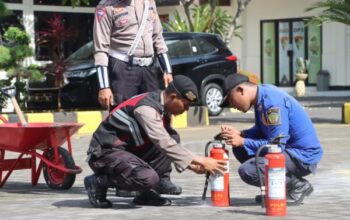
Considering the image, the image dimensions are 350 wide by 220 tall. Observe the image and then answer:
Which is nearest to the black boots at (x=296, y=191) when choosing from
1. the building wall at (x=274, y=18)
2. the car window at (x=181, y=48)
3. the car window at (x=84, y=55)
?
the car window at (x=84, y=55)

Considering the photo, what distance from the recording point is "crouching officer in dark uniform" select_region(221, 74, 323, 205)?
21.9ft

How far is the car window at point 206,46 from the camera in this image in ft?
62.8

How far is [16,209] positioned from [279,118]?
7.25 ft

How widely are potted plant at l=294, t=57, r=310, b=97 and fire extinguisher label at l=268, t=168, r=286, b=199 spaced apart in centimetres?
2416

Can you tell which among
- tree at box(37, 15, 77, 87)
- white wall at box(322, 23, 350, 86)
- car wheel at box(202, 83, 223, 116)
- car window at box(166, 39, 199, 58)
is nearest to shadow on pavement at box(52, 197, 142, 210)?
tree at box(37, 15, 77, 87)

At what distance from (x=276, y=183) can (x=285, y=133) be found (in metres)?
0.55

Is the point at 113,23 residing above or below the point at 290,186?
above

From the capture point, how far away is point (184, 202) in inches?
290

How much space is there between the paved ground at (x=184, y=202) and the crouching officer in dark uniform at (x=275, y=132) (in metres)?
0.24

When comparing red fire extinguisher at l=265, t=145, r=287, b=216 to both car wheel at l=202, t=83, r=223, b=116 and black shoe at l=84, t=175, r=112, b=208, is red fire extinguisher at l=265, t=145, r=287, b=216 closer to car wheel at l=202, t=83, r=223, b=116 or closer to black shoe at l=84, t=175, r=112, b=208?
black shoe at l=84, t=175, r=112, b=208

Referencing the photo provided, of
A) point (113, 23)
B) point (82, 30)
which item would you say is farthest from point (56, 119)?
point (82, 30)

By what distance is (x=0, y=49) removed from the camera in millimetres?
15734

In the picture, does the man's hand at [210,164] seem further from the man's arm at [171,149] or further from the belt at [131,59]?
the belt at [131,59]

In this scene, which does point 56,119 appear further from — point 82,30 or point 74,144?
point 82,30
